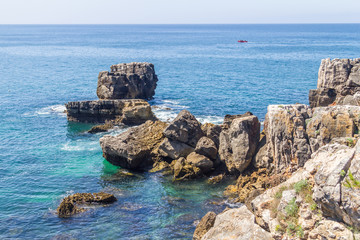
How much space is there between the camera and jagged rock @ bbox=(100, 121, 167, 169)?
43.8m

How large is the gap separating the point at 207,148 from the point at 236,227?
18718 mm

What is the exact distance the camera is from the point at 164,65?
139 m

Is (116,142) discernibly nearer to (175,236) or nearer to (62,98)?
(175,236)

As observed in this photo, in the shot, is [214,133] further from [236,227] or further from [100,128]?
[100,128]

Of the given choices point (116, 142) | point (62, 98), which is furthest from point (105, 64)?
point (116, 142)

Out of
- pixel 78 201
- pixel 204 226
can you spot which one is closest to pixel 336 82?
pixel 204 226

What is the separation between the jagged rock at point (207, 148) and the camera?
42250 mm

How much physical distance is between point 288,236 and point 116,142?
96.5 ft

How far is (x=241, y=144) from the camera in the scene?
40.1 meters

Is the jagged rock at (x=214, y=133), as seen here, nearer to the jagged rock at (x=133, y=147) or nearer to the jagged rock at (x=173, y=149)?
the jagged rock at (x=173, y=149)

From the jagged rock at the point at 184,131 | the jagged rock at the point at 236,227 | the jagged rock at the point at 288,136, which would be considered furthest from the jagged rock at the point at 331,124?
the jagged rock at the point at 184,131

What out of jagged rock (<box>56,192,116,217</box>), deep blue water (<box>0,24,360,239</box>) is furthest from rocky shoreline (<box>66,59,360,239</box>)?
jagged rock (<box>56,192,116,217</box>)

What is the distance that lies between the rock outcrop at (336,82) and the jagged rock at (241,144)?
1589cm

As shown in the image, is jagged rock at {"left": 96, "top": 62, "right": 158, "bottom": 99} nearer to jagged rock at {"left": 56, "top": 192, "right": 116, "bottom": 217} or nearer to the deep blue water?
the deep blue water
